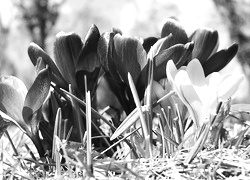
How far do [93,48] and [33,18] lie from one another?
7.86 metres

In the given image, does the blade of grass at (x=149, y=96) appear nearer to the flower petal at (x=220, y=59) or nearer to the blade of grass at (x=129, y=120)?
the blade of grass at (x=129, y=120)

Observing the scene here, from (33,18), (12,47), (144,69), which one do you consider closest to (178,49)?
(144,69)

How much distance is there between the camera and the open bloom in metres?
0.58

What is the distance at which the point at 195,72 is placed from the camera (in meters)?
0.62

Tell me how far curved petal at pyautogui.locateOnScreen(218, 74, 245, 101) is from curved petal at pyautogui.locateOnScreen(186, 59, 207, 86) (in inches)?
1.3

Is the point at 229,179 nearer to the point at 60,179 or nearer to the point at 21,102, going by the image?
the point at 60,179

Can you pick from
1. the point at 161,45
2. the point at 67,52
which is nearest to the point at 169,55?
the point at 161,45

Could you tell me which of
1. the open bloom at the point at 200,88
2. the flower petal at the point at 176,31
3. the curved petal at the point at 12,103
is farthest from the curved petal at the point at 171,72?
the curved petal at the point at 12,103

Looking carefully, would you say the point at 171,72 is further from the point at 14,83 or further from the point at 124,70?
the point at 14,83

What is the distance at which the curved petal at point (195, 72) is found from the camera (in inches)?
24.5

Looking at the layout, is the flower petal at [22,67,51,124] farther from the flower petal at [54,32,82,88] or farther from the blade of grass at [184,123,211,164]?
the blade of grass at [184,123,211,164]

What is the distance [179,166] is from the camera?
1.74 feet

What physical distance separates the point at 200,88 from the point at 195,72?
3 cm

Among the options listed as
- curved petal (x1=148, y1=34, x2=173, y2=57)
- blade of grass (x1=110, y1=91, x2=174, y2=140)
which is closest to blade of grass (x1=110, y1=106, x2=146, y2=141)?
blade of grass (x1=110, y1=91, x2=174, y2=140)
